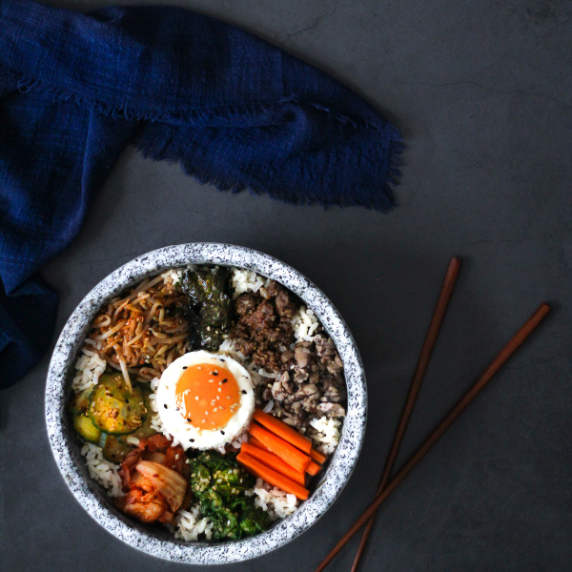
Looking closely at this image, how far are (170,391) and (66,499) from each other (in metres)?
0.88

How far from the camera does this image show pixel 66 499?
2.65 m

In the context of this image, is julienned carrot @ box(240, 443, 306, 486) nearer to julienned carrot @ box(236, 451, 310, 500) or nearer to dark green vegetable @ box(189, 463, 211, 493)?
julienned carrot @ box(236, 451, 310, 500)

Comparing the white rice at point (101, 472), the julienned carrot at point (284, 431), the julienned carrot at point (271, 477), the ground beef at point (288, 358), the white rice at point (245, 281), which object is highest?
the white rice at point (245, 281)

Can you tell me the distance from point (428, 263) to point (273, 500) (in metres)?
1.27

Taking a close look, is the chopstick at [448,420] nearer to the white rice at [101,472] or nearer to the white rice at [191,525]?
the white rice at [191,525]

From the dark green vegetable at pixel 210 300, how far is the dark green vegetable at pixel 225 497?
0.50 metres

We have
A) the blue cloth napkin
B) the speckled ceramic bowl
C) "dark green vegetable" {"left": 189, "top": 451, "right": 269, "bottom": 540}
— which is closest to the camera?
the speckled ceramic bowl

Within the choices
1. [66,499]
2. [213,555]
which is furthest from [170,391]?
[66,499]

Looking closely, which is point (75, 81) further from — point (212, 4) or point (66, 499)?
point (66, 499)

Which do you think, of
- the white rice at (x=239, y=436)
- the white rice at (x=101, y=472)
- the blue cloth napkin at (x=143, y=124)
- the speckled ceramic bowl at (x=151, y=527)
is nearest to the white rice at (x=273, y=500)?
the white rice at (x=239, y=436)

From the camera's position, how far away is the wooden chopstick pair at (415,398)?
253 centimetres

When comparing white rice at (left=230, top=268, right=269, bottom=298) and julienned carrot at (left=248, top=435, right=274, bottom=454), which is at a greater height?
white rice at (left=230, top=268, right=269, bottom=298)

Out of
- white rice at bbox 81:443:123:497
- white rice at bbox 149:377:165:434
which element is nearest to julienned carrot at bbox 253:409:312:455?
white rice at bbox 149:377:165:434

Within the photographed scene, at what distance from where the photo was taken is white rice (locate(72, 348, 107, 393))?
90.1 inches
